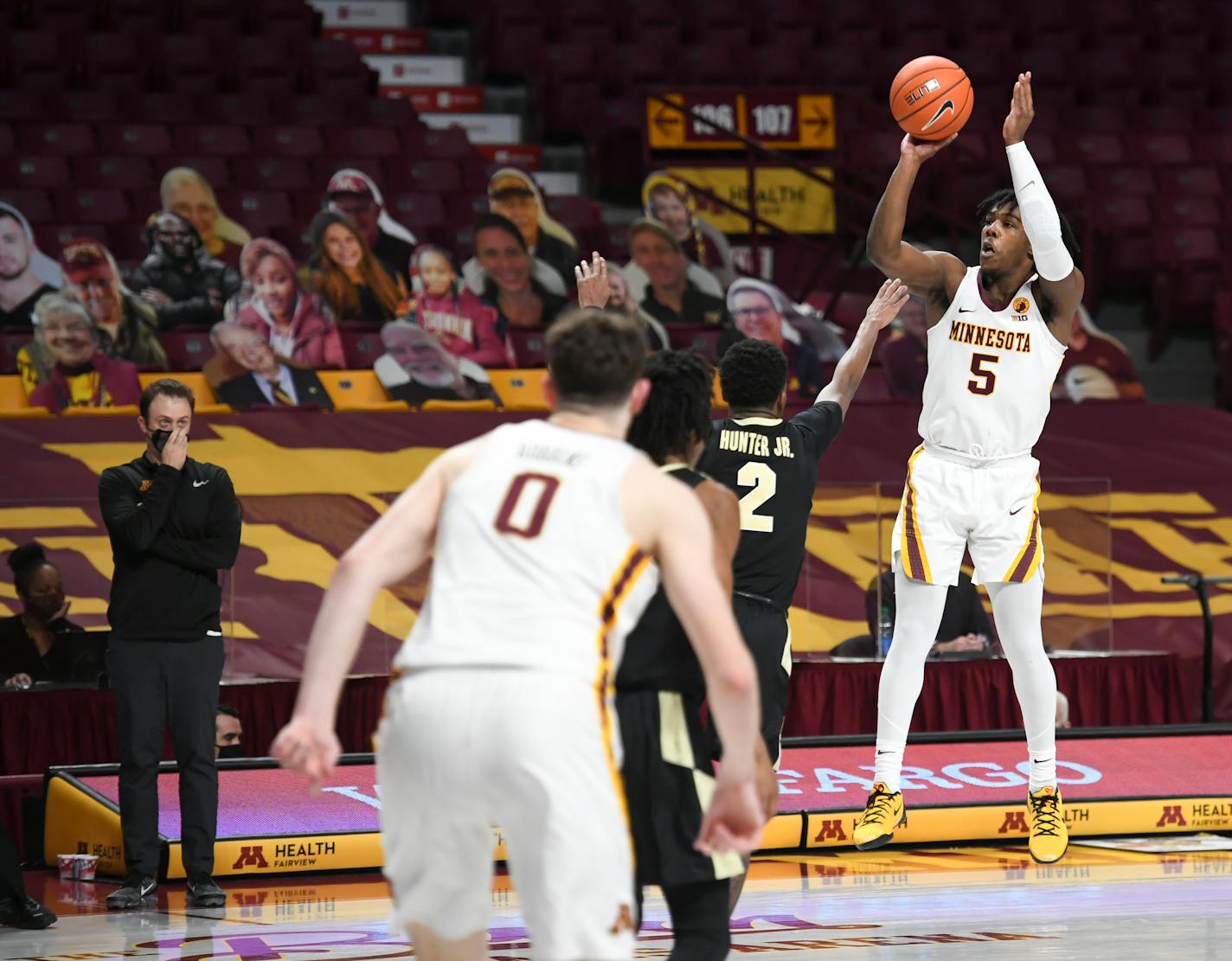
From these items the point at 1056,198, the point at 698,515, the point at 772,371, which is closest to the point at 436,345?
the point at 1056,198

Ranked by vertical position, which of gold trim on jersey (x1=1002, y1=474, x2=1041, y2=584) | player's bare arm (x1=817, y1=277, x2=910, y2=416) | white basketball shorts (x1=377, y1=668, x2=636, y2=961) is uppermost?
player's bare arm (x1=817, y1=277, x2=910, y2=416)

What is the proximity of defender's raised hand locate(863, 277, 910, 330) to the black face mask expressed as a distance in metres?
2.74

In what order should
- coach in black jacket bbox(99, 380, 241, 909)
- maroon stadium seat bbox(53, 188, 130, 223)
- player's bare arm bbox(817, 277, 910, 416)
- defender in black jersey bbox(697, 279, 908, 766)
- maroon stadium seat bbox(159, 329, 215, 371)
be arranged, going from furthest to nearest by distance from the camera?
maroon stadium seat bbox(53, 188, 130, 223) → maroon stadium seat bbox(159, 329, 215, 371) → coach in black jacket bbox(99, 380, 241, 909) → player's bare arm bbox(817, 277, 910, 416) → defender in black jersey bbox(697, 279, 908, 766)

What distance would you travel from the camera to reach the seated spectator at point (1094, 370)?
539 inches

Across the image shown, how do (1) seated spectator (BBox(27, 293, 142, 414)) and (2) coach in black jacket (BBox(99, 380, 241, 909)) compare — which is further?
(1) seated spectator (BBox(27, 293, 142, 414))

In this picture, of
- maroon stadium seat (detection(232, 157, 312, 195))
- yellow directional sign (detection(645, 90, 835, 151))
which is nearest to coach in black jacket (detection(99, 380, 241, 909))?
maroon stadium seat (detection(232, 157, 312, 195))

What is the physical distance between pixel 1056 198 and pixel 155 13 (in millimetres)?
7482

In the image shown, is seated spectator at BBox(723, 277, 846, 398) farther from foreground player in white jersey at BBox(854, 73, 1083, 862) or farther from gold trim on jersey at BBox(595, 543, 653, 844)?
gold trim on jersey at BBox(595, 543, 653, 844)

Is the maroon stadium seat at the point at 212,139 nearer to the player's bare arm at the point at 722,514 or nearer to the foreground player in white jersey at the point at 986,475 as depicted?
the foreground player in white jersey at the point at 986,475

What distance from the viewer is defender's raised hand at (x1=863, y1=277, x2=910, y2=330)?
20.9 feet

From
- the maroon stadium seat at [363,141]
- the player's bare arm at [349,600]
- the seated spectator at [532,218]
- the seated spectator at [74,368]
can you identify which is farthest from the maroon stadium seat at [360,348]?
the player's bare arm at [349,600]

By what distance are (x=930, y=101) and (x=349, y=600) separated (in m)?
3.78

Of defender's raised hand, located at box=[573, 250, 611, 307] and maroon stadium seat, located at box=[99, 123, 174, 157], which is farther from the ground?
maroon stadium seat, located at box=[99, 123, 174, 157]

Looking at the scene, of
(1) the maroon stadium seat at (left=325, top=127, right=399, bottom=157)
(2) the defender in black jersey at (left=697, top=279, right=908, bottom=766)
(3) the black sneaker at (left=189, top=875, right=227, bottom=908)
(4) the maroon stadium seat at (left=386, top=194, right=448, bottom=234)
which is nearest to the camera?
(2) the defender in black jersey at (left=697, top=279, right=908, bottom=766)
